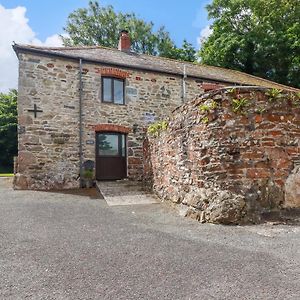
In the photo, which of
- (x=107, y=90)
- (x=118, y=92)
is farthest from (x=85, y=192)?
(x=118, y=92)

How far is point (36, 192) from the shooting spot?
984 centimetres

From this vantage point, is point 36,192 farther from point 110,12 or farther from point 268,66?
point 110,12

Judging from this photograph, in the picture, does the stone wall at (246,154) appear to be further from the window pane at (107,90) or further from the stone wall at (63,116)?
Answer: the window pane at (107,90)

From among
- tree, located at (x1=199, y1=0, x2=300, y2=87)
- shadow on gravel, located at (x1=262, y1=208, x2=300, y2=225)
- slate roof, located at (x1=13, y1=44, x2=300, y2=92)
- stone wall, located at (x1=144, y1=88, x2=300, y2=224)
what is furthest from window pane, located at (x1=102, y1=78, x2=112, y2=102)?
tree, located at (x1=199, y1=0, x2=300, y2=87)

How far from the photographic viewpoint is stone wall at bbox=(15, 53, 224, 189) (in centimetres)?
1055

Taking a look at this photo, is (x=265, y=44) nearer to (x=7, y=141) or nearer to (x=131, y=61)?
(x=131, y=61)

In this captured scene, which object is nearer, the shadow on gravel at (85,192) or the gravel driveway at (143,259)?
the gravel driveway at (143,259)

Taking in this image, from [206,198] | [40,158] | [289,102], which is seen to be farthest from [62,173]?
[289,102]

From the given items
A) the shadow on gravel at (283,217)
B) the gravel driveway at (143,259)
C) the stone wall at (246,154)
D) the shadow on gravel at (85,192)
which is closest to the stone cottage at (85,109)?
the shadow on gravel at (85,192)

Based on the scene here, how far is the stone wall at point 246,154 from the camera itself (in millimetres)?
5680

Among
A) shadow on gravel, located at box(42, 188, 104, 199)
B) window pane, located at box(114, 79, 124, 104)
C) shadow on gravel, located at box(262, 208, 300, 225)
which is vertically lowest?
shadow on gravel, located at box(42, 188, 104, 199)

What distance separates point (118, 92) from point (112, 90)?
28 centimetres

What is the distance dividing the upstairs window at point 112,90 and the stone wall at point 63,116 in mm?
274

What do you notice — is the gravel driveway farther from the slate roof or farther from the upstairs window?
the slate roof
